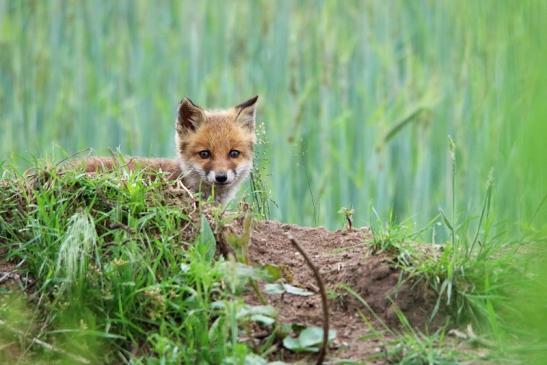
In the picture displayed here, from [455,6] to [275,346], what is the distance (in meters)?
4.27

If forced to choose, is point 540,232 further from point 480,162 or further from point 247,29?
point 247,29

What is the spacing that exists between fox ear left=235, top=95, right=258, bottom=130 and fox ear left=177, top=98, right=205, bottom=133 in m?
0.22

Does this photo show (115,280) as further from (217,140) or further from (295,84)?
(295,84)

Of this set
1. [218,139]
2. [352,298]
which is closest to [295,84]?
[218,139]

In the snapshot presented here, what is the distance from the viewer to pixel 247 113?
20.9ft

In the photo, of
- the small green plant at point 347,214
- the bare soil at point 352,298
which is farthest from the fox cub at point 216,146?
the bare soil at point 352,298

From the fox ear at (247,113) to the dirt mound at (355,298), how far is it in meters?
2.27

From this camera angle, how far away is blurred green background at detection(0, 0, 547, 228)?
6906 mm

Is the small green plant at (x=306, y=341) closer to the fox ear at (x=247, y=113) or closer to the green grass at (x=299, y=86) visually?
the green grass at (x=299, y=86)

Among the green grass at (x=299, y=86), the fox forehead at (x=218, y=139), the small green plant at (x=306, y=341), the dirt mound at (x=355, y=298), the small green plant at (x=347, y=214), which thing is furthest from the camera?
the green grass at (x=299, y=86)

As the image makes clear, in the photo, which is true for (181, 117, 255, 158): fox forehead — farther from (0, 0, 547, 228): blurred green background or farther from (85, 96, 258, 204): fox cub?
(0, 0, 547, 228): blurred green background

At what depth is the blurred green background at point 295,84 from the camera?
6906 millimetres

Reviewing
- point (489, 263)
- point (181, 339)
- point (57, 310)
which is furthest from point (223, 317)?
point (489, 263)

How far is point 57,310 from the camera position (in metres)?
3.51
